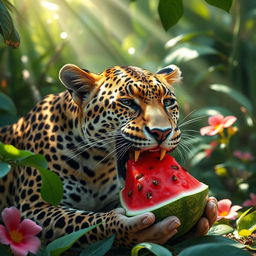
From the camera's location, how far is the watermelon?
10.3ft

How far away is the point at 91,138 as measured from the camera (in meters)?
3.72

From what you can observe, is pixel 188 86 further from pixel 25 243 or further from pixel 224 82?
pixel 25 243

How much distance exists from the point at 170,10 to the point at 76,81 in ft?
2.94

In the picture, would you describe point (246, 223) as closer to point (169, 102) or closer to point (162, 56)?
point (169, 102)

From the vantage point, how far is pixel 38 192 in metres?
3.79

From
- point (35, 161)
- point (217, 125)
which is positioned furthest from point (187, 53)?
point (35, 161)

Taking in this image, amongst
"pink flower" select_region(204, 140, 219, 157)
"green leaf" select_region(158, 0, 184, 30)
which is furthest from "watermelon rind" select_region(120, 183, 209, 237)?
"pink flower" select_region(204, 140, 219, 157)

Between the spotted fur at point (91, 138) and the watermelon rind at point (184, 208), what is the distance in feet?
0.51

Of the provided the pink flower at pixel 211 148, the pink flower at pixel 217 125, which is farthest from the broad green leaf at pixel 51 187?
the pink flower at pixel 211 148

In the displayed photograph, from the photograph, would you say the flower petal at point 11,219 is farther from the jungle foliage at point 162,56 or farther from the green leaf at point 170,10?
the jungle foliage at point 162,56

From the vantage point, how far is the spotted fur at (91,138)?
3363 millimetres

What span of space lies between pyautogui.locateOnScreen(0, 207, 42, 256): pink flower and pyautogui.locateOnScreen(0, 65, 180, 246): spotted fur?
1.07 ft

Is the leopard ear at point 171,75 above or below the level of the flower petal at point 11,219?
above

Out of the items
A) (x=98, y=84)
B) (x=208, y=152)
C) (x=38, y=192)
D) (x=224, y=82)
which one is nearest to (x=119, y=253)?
(x=38, y=192)
